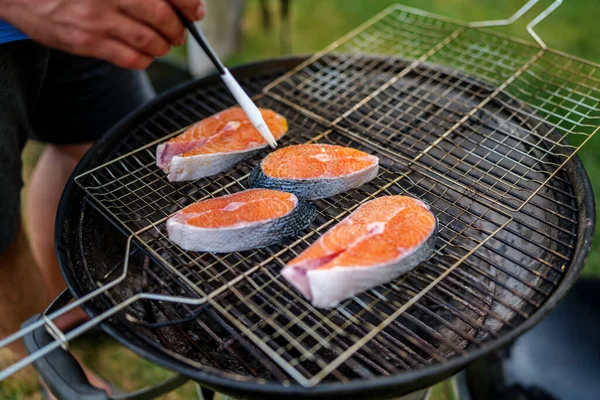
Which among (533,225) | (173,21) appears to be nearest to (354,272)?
(533,225)

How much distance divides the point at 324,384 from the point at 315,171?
1.07 m

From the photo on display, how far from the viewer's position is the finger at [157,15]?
6.21 ft

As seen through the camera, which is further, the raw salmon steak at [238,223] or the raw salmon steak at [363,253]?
the raw salmon steak at [238,223]

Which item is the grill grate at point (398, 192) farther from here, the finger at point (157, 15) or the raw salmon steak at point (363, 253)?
the finger at point (157, 15)

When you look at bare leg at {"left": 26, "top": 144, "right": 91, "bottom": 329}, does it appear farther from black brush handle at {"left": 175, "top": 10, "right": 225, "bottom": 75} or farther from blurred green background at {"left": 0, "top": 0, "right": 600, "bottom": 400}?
blurred green background at {"left": 0, "top": 0, "right": 600, "bottom": 400}

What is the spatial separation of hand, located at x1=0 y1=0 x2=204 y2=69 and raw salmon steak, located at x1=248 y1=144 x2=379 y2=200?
755 millimetres

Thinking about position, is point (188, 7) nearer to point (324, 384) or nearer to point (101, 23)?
point (101, 23)

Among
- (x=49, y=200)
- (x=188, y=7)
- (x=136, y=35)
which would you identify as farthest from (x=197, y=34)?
(x=49, y=200)

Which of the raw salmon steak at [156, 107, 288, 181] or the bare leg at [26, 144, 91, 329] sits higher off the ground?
the raw salmon steak at [156, 107, 288, 181]

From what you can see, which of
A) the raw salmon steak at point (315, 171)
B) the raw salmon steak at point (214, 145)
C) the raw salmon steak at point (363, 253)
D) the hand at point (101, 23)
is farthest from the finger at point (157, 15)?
the raw salmon steak at point (363, 253)

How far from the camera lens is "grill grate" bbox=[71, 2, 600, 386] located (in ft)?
6.66

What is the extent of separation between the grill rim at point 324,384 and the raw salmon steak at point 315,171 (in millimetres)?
815

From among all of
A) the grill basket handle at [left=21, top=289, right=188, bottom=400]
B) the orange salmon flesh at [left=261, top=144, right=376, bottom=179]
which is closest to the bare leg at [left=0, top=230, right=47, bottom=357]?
the grill basket handle at [left=21, top=289, right=188, bottom=400]

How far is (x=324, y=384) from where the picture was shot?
1.62m
